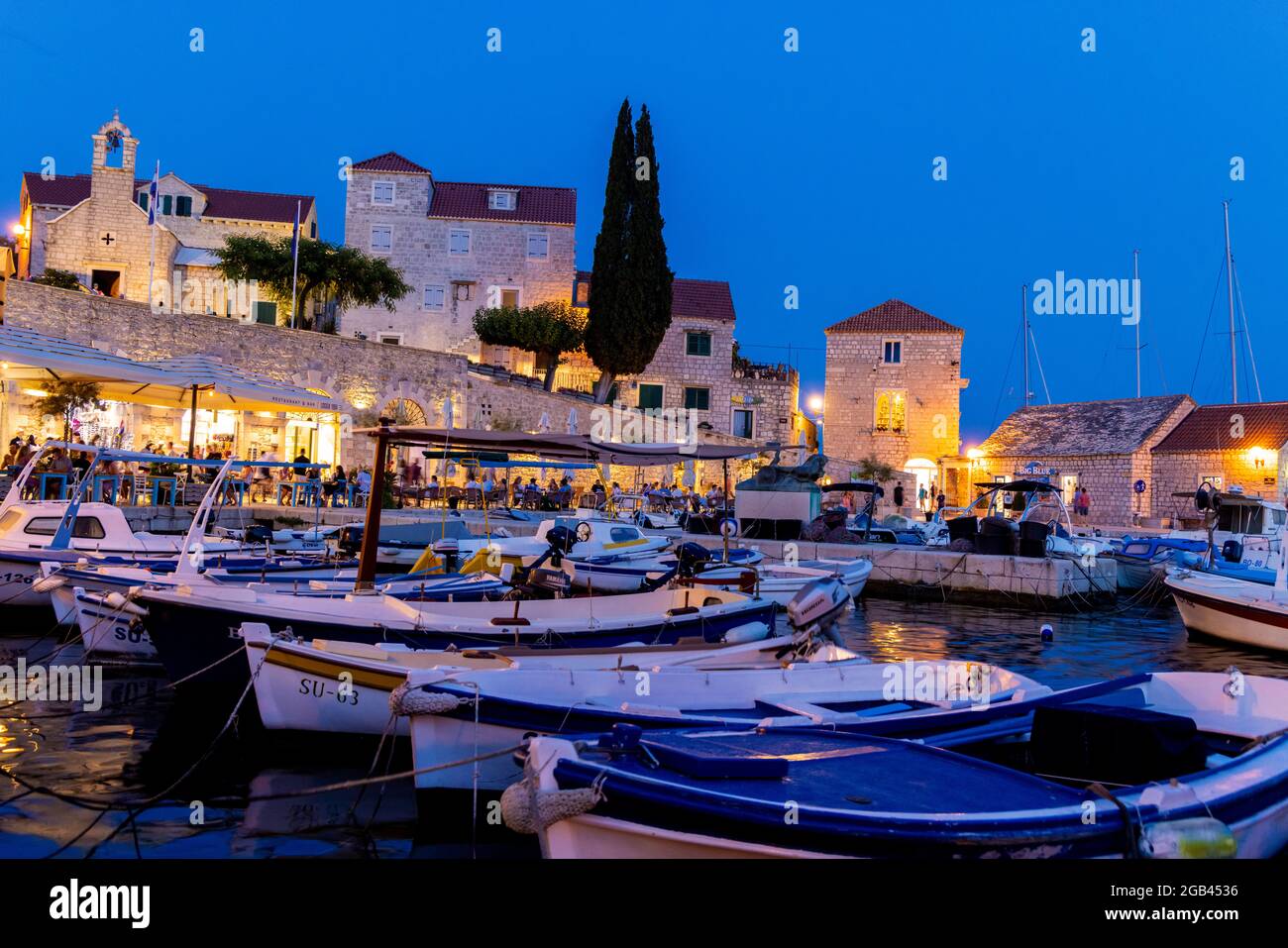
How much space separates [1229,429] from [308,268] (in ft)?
113

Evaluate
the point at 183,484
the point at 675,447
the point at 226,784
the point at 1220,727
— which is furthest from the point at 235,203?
the point at 1220,727

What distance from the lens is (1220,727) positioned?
7023 millimetres

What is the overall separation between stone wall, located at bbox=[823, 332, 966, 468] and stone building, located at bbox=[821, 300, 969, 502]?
0.05 meters

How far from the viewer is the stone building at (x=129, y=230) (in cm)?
4141

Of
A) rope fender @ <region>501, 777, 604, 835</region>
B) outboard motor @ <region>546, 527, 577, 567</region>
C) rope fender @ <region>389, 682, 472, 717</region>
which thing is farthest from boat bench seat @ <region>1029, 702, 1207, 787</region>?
outboard motor @ <region>546, 527, 577, 567</region>

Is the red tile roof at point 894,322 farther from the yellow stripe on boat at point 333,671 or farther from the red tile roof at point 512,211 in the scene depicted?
the yellow stripe on boat at point 333,671

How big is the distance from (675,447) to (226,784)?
6363mm

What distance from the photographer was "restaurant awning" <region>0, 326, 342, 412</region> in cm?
1659

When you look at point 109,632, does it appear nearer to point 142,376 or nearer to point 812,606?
point 812,606

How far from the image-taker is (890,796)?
4559 millimetres

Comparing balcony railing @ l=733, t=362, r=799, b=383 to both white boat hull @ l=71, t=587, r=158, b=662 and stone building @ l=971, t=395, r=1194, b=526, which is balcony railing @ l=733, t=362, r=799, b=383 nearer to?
stone building @ l=971, t=395, r=1194, b=526

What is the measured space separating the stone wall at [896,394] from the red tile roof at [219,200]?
85.2ft
